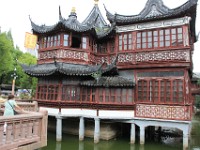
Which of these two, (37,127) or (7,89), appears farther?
(7,89)

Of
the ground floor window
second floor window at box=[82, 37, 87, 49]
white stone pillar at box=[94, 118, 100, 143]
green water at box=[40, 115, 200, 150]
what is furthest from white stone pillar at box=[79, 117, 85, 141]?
second floor window at box=[82, 37, 87, 49]

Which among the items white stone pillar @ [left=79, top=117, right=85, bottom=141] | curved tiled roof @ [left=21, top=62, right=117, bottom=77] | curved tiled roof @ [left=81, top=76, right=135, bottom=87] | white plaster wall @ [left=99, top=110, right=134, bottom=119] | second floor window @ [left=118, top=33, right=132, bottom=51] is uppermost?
second floor window @ [left=118, top=33, right=132, bottom=51]

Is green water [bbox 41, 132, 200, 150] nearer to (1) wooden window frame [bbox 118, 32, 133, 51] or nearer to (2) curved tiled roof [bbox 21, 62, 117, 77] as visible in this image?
(2) curved tiled roof [bbox 21, 62, 117, 77]

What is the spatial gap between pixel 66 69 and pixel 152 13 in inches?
276

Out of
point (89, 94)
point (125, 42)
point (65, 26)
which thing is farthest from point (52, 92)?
point (125, 42)

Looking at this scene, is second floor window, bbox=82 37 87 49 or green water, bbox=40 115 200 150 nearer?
green water, bbox=40 115 200 150

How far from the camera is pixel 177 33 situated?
1469cm

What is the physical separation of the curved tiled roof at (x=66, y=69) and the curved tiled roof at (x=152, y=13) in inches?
139

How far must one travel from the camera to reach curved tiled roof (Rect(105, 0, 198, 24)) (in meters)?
14.4

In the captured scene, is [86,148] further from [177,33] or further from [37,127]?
[177,33]

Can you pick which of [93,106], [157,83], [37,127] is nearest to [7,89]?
[93,106]

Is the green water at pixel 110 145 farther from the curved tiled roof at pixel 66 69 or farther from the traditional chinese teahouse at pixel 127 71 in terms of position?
the curved tiled roof at pixel 66 69

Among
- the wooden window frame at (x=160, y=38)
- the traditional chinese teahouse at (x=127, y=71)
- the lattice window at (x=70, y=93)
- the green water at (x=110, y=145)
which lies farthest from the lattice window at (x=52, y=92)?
the wooden window frame at (x=160, y=38)

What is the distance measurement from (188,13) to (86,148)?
10543 mm
